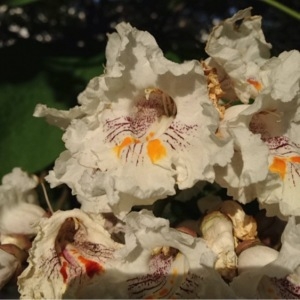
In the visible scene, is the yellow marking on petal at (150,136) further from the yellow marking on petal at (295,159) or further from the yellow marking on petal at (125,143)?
the yellow marking on petal at (295,159)

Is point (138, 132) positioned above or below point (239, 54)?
below

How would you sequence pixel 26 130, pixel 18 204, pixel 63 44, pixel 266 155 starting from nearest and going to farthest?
pixel 266 155
pixel 18 204
pixel 26 130
pixel 63 44

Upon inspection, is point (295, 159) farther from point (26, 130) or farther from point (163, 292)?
point (26, 130)

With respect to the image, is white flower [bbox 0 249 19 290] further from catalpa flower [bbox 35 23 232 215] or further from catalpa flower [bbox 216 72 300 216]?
catalpa flower [bbox 216 72 300 216]

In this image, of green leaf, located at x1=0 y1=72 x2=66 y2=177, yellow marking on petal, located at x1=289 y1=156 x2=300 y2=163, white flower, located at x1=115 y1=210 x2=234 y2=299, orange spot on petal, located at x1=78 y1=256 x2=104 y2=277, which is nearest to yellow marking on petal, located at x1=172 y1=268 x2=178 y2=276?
white flower, located at x1=115 y1=210 x2=234 y2=299

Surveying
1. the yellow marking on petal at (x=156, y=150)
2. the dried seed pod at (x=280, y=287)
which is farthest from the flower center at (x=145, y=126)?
the dried seed pod at (x=280, y=287)

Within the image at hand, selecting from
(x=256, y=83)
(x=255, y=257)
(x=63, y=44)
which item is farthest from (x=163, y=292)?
(x=63, y=44)
